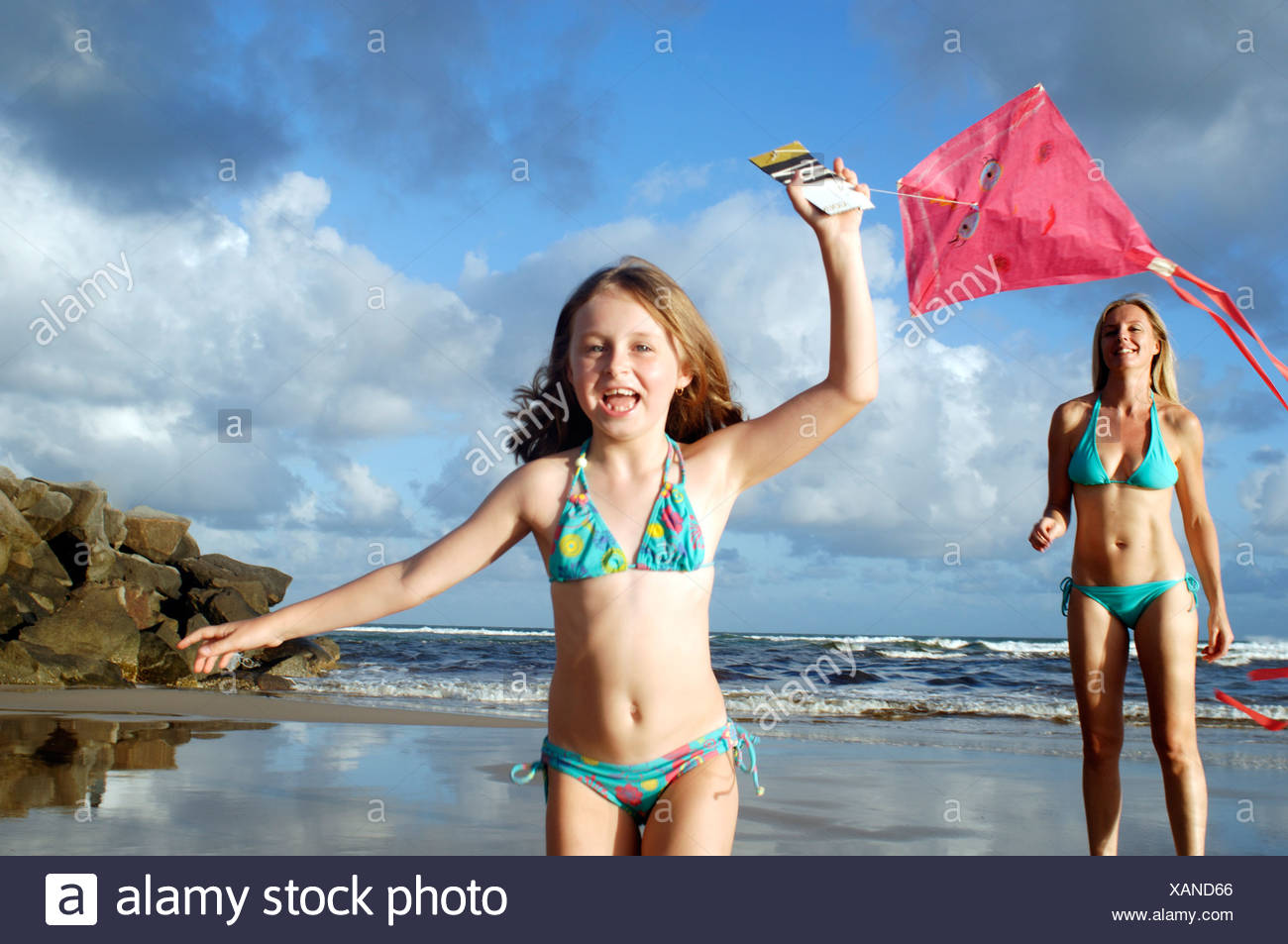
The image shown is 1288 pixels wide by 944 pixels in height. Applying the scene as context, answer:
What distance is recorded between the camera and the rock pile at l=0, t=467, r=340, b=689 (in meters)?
13.1

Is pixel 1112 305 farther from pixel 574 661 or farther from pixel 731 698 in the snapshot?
pixel 731 698

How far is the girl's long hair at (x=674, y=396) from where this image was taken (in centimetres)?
256

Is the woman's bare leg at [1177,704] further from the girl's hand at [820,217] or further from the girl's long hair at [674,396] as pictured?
the girl's hand at [820,217]

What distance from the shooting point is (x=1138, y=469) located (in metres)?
4.07

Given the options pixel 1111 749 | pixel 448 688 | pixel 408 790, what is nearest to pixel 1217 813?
pixel 1111 749

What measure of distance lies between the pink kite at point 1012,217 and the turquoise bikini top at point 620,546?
1317mm

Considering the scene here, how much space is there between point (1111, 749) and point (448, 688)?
12.9 metres

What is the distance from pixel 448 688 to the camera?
15719mm

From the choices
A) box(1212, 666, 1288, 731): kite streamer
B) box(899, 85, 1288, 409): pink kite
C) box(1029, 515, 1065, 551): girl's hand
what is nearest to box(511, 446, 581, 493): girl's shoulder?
box(899, 85, 1288, 409): pink kite

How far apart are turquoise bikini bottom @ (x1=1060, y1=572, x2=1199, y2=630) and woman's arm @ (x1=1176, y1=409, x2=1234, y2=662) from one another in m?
0.16

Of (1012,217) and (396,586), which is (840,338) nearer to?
(396,586)

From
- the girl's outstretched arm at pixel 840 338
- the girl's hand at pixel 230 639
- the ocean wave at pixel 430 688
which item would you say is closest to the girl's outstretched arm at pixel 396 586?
the girl's hand at pixel 230 639

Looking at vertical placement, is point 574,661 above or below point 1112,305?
below

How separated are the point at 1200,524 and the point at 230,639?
12.3 ft
